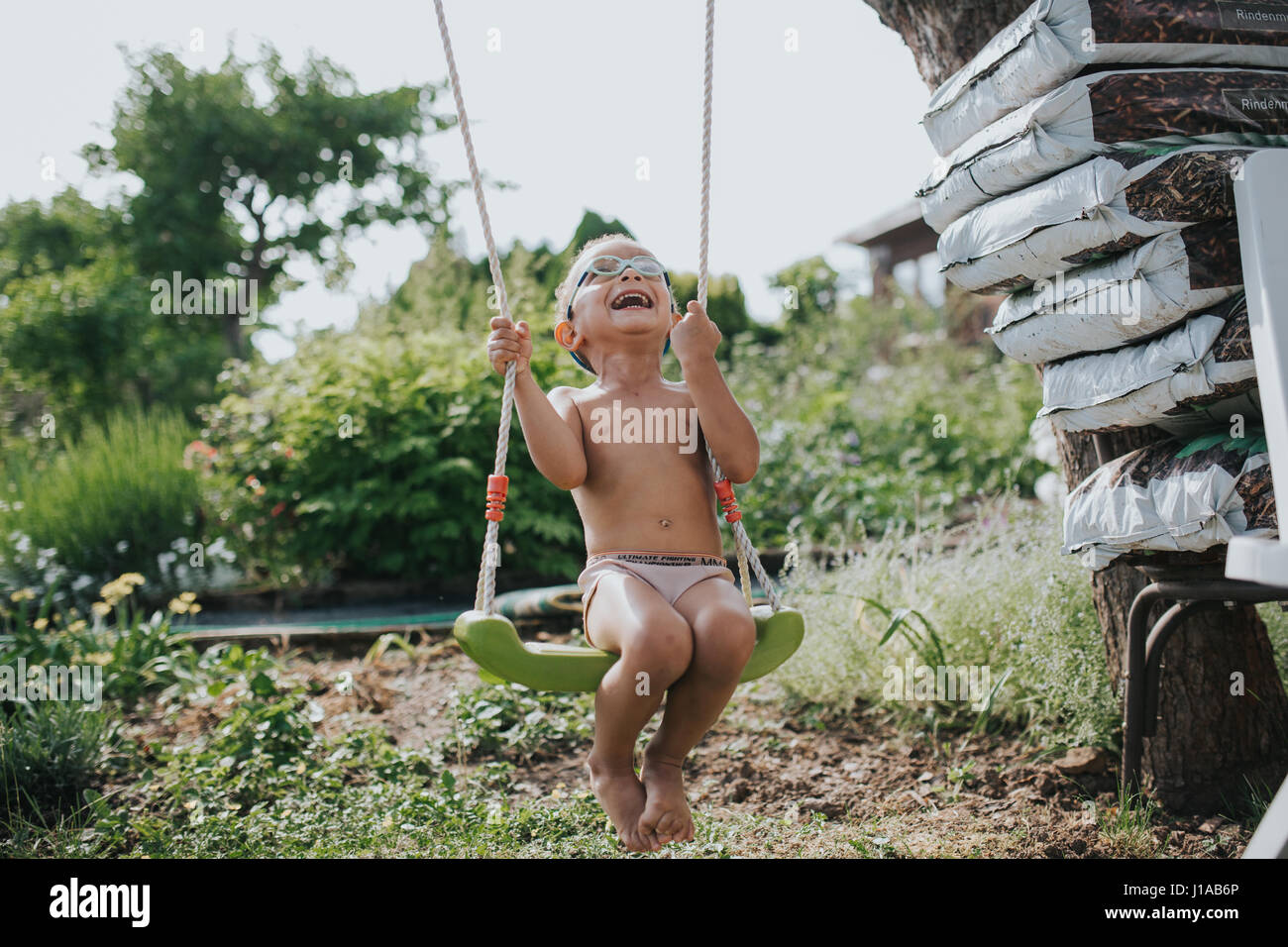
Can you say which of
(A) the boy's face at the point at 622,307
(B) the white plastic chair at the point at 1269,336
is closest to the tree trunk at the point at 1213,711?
(B) the white plastic chair at the point at 1269,336

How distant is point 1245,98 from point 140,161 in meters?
19.9

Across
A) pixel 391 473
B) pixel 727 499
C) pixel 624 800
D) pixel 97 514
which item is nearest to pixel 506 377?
pixel 727 499

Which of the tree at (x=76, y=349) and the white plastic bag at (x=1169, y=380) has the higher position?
the tree at (x=76, y=349)

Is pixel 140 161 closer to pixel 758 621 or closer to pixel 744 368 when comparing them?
pixel 744 368

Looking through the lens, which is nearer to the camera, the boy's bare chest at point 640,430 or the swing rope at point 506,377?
the swing rope at point 506,377

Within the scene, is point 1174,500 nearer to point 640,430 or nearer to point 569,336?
point 640,430

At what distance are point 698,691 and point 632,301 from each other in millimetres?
979

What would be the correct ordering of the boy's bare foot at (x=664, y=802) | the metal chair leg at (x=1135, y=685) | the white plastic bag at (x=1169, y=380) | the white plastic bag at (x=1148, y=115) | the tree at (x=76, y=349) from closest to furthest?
the boy's bare foot at (x=664, y=802)
the white plastic bag at (x=1169, y=380)
the white plastic bag at (x=1148, y=115)
the metal chair leg at (x=1135, y=685)
the tree at (x=76, y=349)

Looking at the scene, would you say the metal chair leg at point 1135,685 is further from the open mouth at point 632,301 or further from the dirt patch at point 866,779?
the open mouth at point 632,301

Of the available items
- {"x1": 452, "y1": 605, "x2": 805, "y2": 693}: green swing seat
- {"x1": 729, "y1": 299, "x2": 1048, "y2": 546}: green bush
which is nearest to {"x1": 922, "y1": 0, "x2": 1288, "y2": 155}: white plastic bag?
{"x1": 452, "y1": 605, "x2": 805, "y2": 693}: green swing seat

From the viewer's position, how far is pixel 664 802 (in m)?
1.93

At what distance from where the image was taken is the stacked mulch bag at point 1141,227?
2.06 metres

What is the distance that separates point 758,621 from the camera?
2.21 meters

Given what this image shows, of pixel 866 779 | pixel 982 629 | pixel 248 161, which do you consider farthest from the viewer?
pixel 248 161
